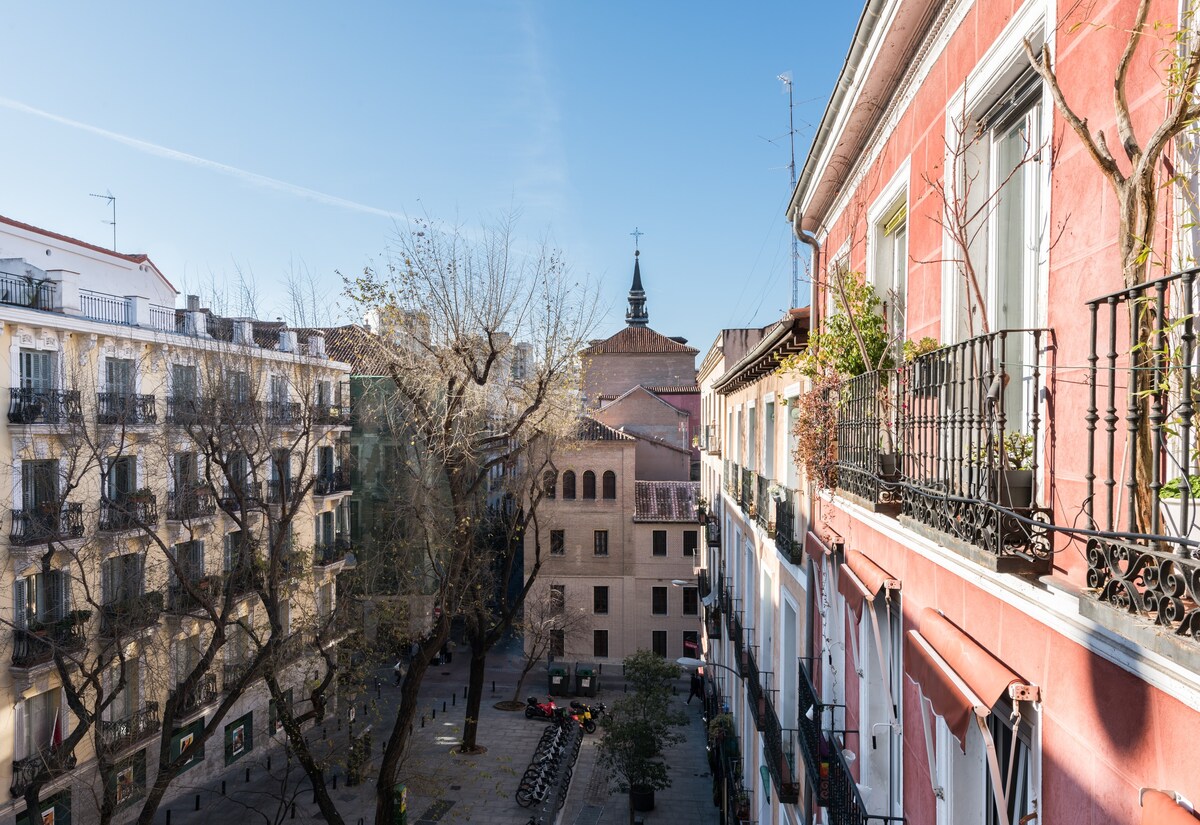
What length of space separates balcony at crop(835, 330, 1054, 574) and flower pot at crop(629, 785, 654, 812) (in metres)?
17.4

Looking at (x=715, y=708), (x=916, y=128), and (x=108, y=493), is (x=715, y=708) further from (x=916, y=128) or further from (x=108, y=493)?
(x=916, y=128)

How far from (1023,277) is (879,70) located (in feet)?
8.78

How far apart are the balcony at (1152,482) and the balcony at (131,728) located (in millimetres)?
19955

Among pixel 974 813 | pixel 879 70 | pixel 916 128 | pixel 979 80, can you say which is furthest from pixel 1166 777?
pixel 879 70

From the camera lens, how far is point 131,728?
19.4m

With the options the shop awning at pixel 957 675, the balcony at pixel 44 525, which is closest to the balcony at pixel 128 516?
the balcony at pixel 44 525

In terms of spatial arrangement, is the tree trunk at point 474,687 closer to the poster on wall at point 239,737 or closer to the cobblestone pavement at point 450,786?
the cobblestone pavement at point 450,786

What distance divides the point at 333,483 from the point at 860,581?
25375 millimetres

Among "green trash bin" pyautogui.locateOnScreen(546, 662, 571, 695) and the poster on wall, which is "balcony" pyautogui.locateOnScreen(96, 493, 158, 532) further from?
"green trash bin" pyautogui.locateOnScreen(546, 662, 571, 695)

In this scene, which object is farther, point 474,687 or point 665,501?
point 665,501

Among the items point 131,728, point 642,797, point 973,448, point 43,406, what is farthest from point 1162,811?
point 131,728

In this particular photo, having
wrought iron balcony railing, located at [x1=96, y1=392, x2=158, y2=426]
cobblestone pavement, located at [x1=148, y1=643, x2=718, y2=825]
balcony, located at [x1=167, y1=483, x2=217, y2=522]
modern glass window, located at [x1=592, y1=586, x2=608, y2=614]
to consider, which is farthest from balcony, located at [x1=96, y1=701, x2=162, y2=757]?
modern glass window, located at [x1=592, y1=586, x2=608, y2=614]

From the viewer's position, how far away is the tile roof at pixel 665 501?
34.6 meters

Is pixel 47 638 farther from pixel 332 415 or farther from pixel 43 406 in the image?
pixel 332 415
